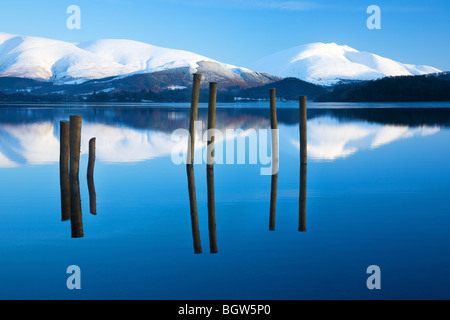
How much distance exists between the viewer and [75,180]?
29.6ft

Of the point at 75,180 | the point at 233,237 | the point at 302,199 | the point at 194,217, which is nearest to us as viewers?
the point at 194,217

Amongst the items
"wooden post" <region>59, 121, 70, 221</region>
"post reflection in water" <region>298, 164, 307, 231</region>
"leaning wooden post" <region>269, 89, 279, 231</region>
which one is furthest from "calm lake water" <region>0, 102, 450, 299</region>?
"wooden post" <region>59, 121, 70, 221</region>

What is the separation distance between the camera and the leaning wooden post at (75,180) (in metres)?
8.98

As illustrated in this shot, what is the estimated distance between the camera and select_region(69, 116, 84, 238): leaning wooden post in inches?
354

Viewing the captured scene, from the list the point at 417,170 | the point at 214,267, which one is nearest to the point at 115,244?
the point at 214,267

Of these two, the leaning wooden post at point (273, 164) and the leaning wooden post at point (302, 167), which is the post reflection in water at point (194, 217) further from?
the leaning wooden post at point (302, 167)

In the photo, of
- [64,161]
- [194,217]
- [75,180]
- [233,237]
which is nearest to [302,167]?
[233,237]

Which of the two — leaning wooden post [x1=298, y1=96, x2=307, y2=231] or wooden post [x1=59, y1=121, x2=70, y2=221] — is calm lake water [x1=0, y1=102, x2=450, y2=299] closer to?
leaning wooden post [x1=298, y1=96, x2=307, y2=231]

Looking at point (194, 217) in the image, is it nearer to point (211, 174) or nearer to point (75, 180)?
point (211, 174)

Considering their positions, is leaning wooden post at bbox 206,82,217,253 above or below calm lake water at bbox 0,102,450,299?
above

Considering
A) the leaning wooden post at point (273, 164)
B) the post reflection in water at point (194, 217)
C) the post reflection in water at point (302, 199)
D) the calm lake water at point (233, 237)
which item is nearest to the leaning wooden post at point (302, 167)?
the post reflection in water at point (302, 199)

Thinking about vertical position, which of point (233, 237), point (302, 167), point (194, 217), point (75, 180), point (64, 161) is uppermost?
point (64, 161)

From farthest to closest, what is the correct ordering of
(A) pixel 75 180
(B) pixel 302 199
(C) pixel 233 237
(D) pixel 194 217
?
(B) pixel 302 199
(C) pixel 233 237
(A) pixel 75 180
(D) pixel 194 217
